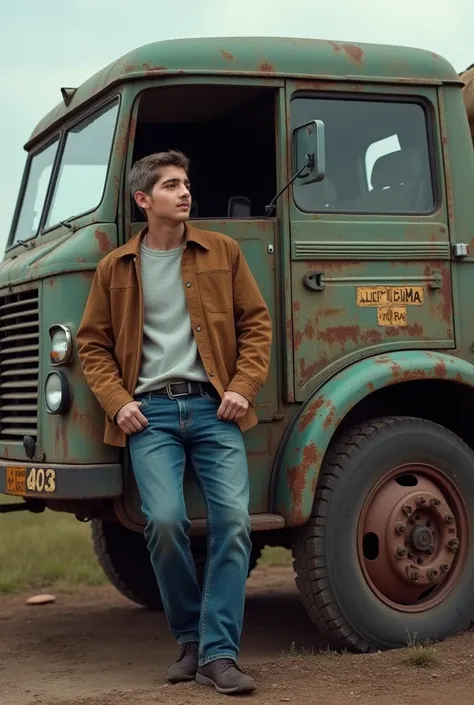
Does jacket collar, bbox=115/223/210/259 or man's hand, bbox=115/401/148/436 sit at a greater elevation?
jacket collar, bbox=115/223/210/259

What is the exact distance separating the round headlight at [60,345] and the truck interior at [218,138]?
60cm

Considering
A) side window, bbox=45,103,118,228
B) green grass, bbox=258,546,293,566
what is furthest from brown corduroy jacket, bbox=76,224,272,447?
green grass, bbox=258,546,293,566

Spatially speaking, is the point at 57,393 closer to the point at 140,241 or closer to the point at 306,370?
the point at 140,241

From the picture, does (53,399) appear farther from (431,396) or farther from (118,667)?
(431,396)

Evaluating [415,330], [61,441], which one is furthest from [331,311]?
[61,441]

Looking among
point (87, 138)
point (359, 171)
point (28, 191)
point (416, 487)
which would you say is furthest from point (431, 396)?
point (28, 191)

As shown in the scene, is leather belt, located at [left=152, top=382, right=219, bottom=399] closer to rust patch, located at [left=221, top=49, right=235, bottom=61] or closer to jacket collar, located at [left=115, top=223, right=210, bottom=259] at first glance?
jacket collar, located at [left=115, top=223, right=210, bottom=259]

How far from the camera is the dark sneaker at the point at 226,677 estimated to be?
181 inches

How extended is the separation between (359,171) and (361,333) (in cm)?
77

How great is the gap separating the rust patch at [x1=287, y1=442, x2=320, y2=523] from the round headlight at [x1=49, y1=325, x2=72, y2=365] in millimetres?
1063

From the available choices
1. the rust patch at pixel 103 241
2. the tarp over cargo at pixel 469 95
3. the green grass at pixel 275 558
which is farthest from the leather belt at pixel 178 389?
the green grass at pixel 275 558

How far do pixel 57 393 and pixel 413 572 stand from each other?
67.4 inches

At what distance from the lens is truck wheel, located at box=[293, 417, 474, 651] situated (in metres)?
5.25

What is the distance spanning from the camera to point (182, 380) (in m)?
4.93
